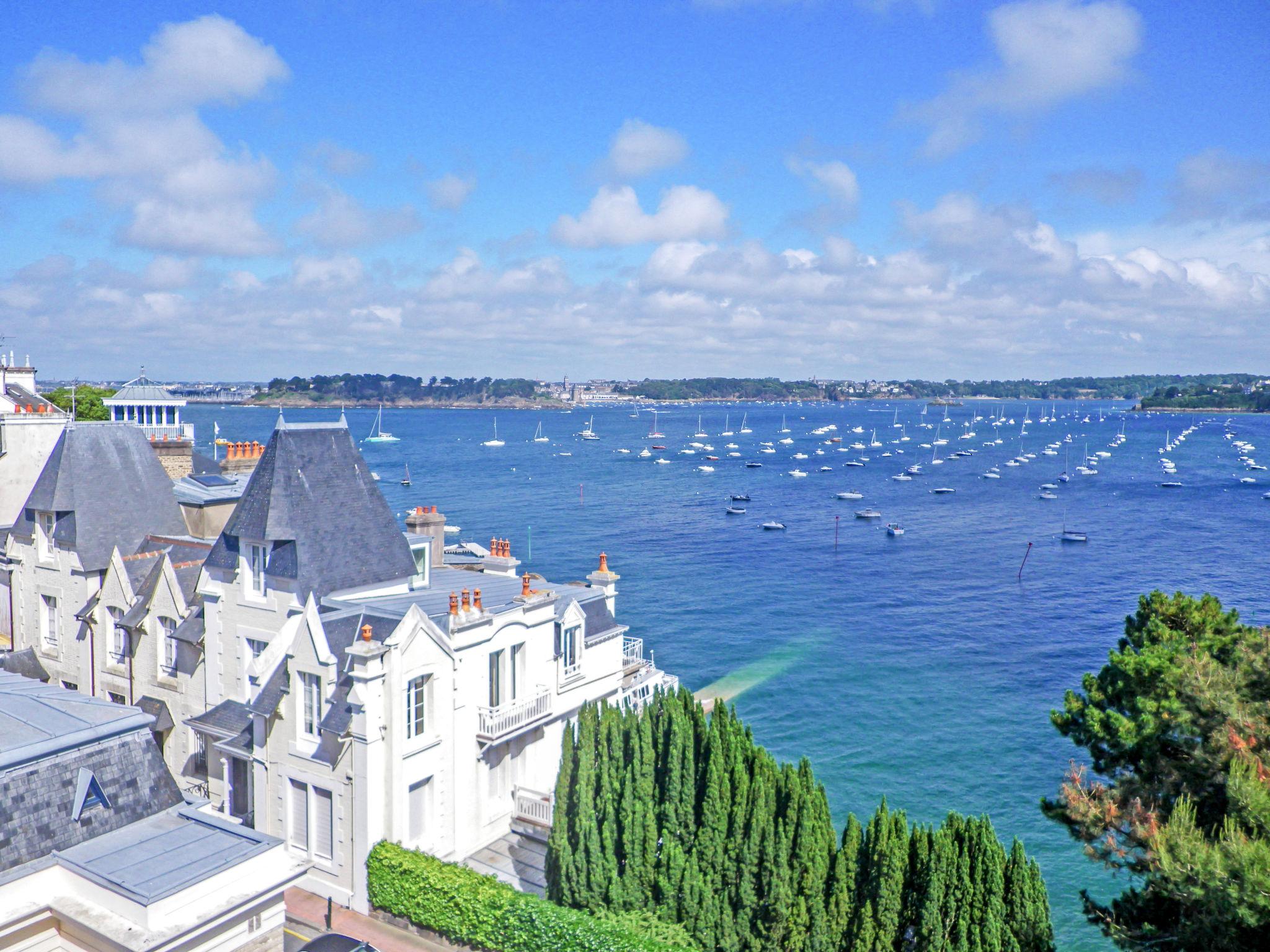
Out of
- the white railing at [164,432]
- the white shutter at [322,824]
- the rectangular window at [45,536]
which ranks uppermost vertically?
the white railing at [164,432]

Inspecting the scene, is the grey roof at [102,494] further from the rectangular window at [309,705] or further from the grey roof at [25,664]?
the rectangular window at [309,705]

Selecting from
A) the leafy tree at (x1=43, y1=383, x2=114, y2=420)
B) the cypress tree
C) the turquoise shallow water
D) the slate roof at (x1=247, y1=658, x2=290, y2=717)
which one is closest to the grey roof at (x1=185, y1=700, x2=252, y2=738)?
the slate roof at (x1=247, y1=658, x2=290, y2=717)

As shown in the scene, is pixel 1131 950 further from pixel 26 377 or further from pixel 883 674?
pixel 26 377

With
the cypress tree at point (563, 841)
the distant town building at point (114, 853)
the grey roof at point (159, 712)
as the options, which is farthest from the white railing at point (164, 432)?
the cypress tree at point (563, 841)

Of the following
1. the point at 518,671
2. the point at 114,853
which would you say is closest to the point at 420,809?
the point at 518,671

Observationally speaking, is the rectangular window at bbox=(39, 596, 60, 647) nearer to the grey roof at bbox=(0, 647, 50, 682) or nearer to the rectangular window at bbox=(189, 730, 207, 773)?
the grey roof at bbox=(0, 647, 50, 682)

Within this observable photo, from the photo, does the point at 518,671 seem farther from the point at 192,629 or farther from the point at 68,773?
→ the point at 68,773
